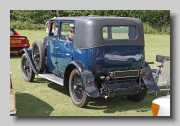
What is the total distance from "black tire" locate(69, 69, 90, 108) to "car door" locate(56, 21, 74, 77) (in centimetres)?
46

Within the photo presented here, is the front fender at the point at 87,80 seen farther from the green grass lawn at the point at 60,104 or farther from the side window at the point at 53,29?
the side window at the point at 53,29

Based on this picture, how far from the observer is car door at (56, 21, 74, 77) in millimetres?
6364

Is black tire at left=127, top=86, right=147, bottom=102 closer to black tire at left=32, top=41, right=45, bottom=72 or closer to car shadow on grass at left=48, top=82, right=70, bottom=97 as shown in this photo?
car shadow on grass at left=48, top=82, right=70, bottom=97

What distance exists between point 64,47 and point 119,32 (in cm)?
135

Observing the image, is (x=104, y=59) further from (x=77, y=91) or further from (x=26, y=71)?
(x=26, y=71)

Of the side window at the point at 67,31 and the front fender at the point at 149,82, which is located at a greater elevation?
the side window at the point at 67,31

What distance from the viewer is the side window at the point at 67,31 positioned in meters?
6.41

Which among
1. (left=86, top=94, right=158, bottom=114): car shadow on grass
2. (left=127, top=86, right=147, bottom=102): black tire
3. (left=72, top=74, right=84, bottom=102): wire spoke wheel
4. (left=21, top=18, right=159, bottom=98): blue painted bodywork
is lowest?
(left=86, top=94, right=158, bottom=114): car shadow on grass

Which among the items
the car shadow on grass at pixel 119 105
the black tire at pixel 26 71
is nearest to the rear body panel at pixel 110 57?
the car shadow on grass at pixel 119 105

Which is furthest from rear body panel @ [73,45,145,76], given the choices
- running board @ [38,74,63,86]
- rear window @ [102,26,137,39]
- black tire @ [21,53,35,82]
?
black tire @ [21,53,35,82]

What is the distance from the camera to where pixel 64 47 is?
6582 millimetres

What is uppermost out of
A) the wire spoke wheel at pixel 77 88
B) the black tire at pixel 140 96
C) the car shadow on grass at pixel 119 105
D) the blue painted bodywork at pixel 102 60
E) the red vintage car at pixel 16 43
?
the red vintage car at pixel 16 43

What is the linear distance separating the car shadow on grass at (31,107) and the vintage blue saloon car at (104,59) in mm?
642

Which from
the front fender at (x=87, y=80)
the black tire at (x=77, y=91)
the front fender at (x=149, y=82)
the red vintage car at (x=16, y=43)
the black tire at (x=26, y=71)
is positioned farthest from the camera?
the red vintage car at (x=16, y=43)
